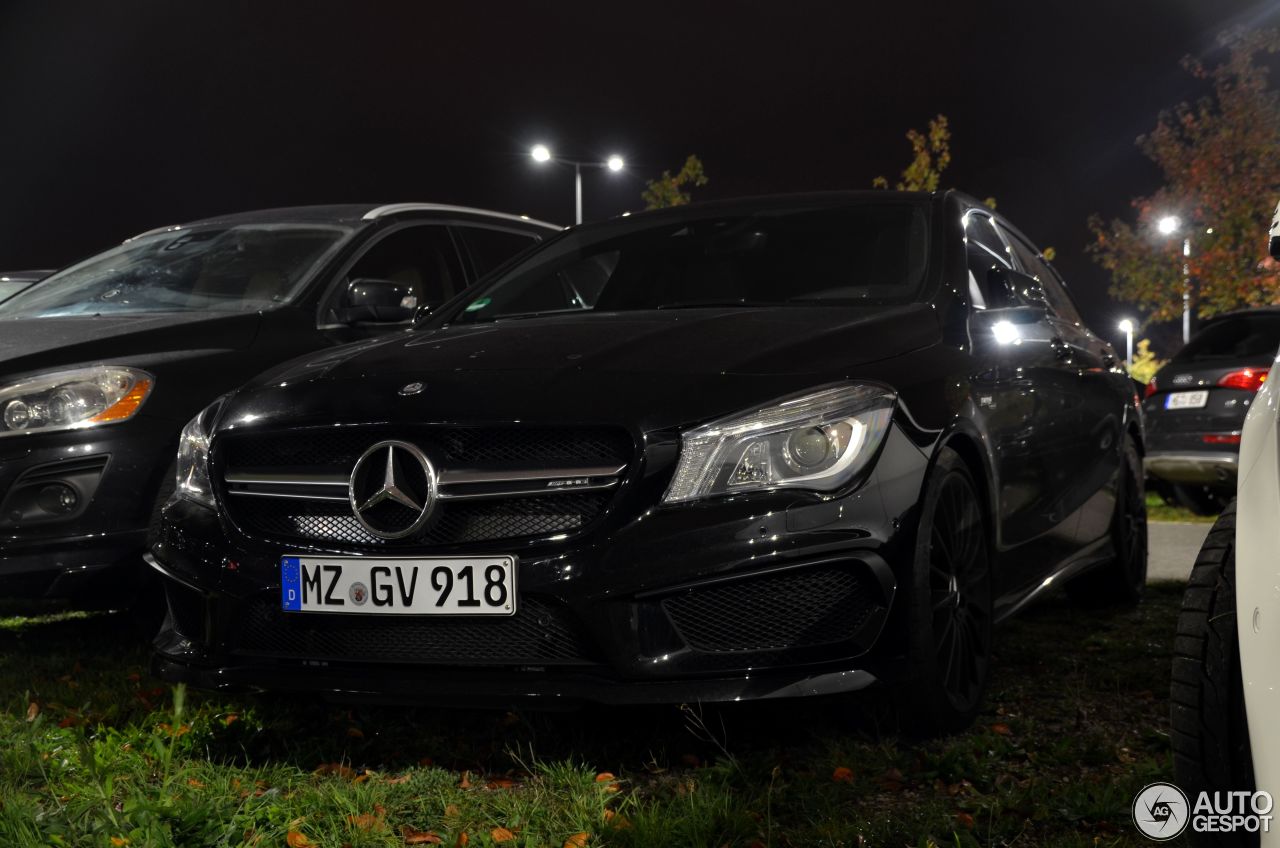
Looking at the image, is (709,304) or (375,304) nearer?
(709,304)

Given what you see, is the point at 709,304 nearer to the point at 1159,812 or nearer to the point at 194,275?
the point at 1159,812

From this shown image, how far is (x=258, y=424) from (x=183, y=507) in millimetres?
336

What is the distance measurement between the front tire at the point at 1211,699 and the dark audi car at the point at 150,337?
270 cm

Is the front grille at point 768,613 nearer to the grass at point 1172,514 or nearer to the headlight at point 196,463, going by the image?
the headlight at point 196,463

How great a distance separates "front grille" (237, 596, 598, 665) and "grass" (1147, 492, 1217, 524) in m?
8.92

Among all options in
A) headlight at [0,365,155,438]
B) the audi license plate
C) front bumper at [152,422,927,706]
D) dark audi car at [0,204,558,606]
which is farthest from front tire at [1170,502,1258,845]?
headlight at [0,365,155,438]

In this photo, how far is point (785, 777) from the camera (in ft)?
11.3

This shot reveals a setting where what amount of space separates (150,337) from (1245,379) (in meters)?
7.95

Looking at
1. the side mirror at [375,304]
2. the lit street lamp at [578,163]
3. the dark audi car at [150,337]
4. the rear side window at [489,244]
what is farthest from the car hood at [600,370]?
the lit street lamp at [578,163]

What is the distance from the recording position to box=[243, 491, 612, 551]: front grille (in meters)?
3.24

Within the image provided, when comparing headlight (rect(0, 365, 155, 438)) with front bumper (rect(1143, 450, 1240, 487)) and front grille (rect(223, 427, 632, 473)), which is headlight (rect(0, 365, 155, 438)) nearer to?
front grille (rect(223, 427, 632, 473))

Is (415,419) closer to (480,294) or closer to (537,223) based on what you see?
(480,294)

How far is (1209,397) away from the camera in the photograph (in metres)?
10.5

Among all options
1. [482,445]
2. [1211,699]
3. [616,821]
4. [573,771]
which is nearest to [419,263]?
[482,445]
